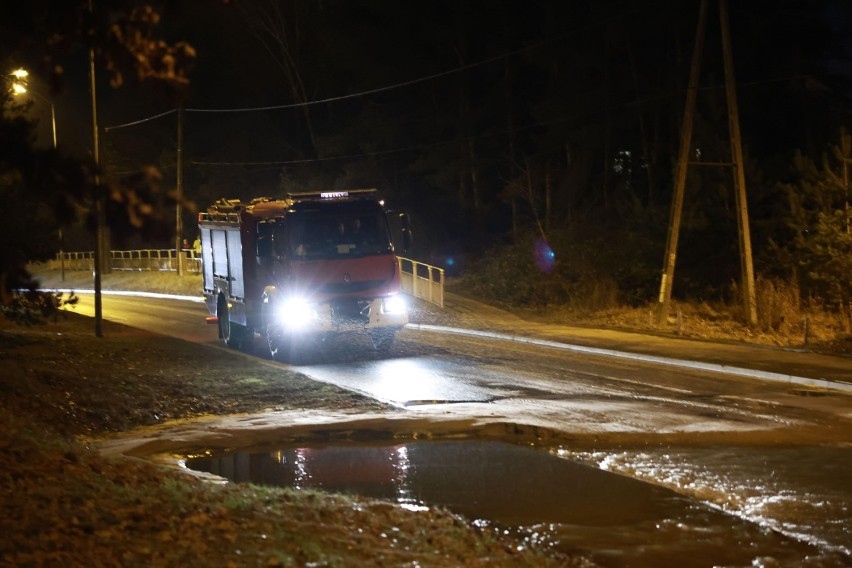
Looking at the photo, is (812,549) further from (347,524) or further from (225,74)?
(225,74)

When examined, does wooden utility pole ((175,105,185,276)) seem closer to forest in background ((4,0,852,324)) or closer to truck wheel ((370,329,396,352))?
forest in background ((4,0,852,324))

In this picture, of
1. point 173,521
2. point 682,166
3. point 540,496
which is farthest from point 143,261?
point 173,521

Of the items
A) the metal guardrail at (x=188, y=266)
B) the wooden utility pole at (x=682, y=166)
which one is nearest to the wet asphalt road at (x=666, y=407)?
the wooden utility pole at (x=682, y=166)

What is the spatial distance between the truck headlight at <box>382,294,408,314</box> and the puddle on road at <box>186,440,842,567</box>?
8424 millimetres

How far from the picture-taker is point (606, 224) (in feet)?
128

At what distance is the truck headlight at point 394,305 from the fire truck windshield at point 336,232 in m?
0.92

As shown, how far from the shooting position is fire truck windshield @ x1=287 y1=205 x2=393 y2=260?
65.9 ft

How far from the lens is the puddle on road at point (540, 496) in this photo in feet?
25.6

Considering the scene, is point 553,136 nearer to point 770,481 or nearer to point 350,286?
point 350,286

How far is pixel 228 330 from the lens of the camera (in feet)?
79.4

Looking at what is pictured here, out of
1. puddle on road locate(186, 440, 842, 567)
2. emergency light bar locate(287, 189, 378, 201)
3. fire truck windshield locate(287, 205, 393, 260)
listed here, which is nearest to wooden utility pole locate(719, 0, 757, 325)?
fire truck windshield locate(287, 205, 393, 260)

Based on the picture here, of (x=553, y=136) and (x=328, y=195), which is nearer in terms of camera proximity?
(x=328, y=195)

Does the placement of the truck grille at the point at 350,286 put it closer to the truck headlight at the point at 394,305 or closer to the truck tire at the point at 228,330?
the truck headlight at the point at 394,305

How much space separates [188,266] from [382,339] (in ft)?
101
